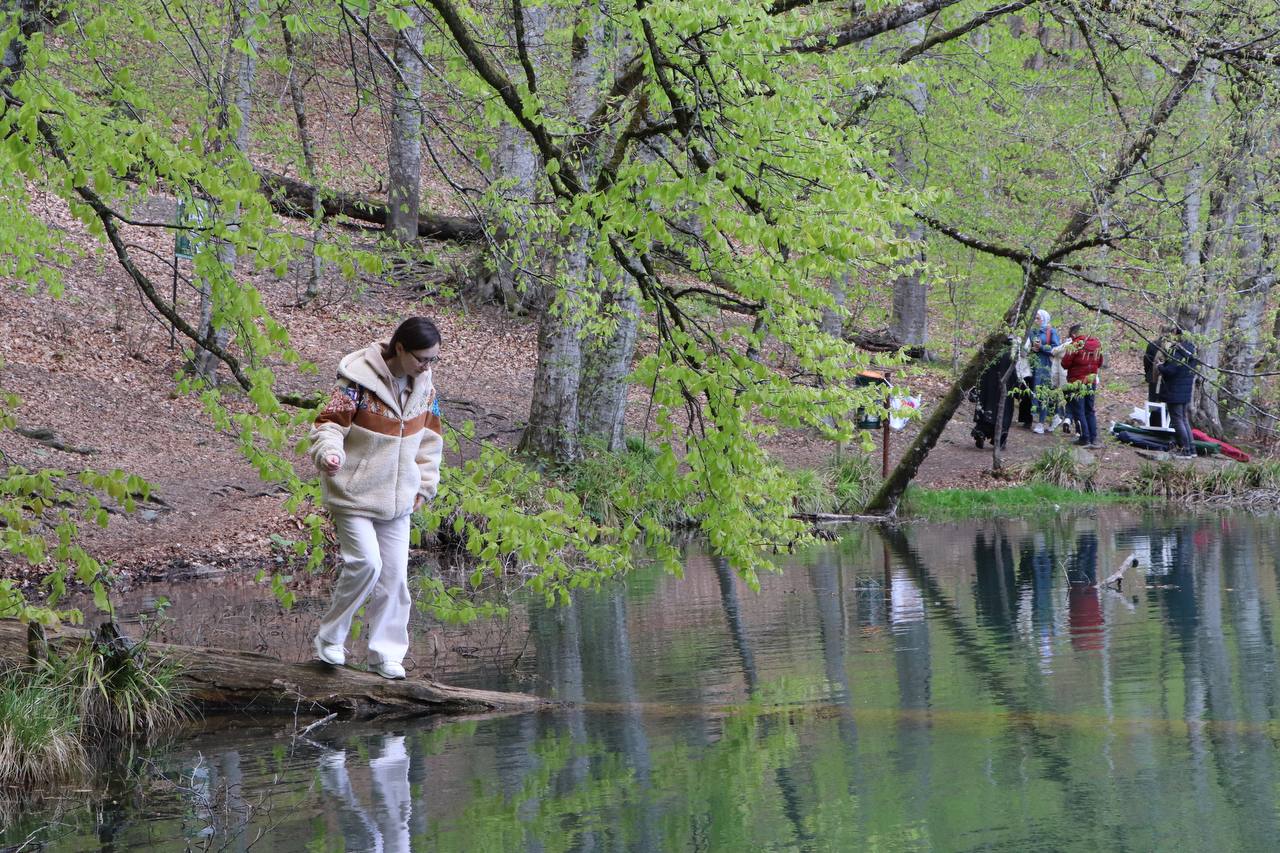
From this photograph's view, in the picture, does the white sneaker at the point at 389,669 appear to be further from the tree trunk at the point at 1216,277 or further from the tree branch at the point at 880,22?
the tree trunk at the point at 1216,277

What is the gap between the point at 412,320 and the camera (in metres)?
6.61

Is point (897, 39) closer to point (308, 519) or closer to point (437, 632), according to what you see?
point (437, 632)

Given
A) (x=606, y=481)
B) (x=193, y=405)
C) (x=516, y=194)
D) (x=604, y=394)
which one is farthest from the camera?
(x=193, y=405)

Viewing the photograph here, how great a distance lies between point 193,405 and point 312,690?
12004 millimetres

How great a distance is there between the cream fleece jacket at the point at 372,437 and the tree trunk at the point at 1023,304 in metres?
6.18

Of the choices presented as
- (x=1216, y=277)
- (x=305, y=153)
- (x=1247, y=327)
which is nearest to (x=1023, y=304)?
(x=1216, y=277)

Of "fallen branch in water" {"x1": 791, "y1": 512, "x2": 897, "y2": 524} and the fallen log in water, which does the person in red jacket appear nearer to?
"fallen branch in water" {"x1": 791, "y1": 512, "x2": 897, "y2": 524}

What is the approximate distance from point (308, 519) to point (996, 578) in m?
6.73

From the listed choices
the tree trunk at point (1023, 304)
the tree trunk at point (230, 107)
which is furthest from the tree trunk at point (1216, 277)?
the tree trunk at point (230, 107)

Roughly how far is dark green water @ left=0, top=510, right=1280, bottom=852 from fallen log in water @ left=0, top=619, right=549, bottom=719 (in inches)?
8.8

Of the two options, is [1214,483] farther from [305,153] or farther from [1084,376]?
[305,153]

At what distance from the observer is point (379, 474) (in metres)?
6.80

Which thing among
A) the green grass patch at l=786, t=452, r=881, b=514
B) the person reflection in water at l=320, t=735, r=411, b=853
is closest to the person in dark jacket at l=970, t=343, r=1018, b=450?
Answer: the green grass patch at l=786, t=452, r=881, b=514

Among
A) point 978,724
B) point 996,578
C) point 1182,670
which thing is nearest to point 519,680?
point 978,724
